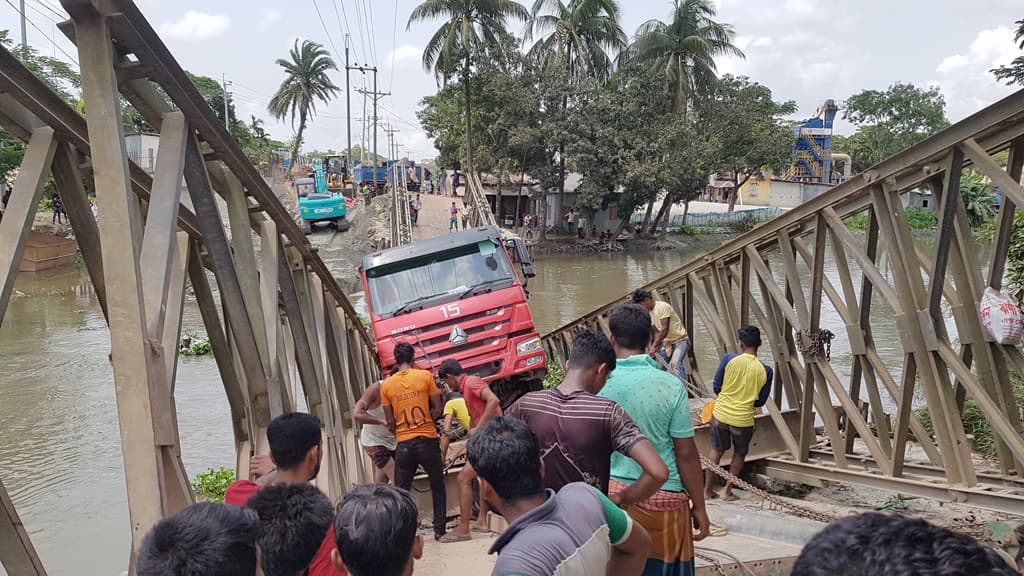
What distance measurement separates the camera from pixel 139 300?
2588mm

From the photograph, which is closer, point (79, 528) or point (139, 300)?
point (139, 300)

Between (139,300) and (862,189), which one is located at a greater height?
(862,189)

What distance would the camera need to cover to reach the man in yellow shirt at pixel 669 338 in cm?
809

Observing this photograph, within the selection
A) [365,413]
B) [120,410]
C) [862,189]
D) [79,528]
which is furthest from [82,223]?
[79,528]

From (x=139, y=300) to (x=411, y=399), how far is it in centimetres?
282

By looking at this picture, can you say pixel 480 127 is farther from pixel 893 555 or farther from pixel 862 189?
pixel 893 555

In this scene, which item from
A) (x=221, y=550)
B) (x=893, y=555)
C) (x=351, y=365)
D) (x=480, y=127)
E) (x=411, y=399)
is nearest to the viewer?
(x=893, y=555)

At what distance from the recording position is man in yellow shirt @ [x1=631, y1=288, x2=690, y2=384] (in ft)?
26.6

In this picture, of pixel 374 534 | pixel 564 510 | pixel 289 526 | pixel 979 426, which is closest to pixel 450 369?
pixel 289 526

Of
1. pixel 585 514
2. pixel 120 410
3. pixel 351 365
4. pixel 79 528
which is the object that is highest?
pixel 120 410

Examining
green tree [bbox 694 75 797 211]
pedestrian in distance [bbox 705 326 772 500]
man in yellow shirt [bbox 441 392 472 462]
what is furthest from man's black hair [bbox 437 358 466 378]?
green tree [bbox 694 75 797 211]

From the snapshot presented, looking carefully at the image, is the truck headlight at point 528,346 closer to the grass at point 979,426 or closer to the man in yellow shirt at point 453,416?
the man in yellow shirt at point 453,416

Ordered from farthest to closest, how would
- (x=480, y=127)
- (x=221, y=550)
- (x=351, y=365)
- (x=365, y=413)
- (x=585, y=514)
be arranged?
(x=480, y=127), (x=351, y=365), (x=365, y=413), (x=585, y=514), (x=221, y=550)

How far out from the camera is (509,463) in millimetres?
2223
